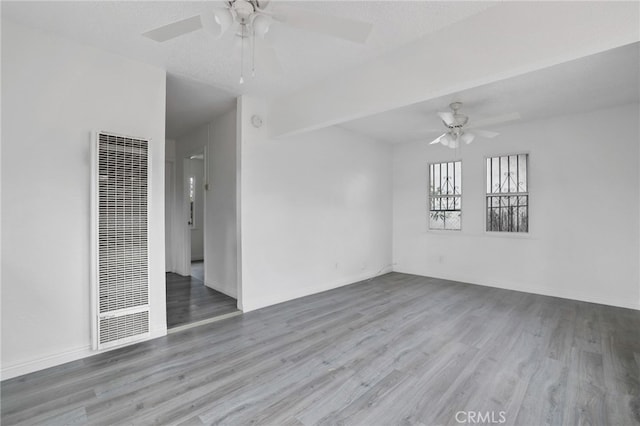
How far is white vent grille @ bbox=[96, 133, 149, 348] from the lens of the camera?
254 centimetres

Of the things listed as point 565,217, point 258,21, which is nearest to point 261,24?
point 258,21

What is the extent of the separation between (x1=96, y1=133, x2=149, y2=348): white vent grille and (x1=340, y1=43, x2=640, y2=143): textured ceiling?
10.7 ft

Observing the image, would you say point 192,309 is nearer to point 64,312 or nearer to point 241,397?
point 64,312

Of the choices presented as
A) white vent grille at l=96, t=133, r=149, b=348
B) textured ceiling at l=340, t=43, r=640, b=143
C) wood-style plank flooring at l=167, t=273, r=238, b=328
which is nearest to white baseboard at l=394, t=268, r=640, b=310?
textured ceiling at l=340, t=43, r=640, b=143

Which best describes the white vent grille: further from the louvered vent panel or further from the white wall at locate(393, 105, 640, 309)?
the white wall at locate(393, 105, 640, 309)

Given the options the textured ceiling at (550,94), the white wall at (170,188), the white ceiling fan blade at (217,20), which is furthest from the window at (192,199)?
the white ceiling fan blade at (217,20)

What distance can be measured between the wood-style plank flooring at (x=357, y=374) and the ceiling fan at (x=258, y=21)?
7.56 ft

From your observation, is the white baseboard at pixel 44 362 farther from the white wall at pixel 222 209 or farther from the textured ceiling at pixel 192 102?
the textured ceiling at pixel 192 102

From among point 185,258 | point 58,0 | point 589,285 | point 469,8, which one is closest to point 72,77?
point 58,0

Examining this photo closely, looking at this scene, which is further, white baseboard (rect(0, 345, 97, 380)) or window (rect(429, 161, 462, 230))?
window (rect(429, 161, 462, 230))

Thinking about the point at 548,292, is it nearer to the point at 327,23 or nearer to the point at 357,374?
the point at 357,374

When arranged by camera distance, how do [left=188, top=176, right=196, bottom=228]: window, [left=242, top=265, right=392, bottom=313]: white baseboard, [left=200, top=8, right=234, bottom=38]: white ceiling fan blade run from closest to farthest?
[left=200, top=8, right=234, bottom=38]: white ceiling fan blade → [left=242, top=265, right=392, bottom=313]: white baseboard → [left=188, top=176, right=196, bottom=228]: window

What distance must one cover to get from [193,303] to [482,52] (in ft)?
13.7

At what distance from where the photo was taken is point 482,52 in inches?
83.0
